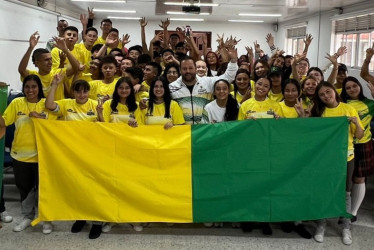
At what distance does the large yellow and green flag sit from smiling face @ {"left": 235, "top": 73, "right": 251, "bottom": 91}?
2.30 feet

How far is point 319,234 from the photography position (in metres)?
3.30

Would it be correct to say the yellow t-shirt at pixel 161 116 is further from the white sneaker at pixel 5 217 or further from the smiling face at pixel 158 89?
the white sneaker at pixel 5 217

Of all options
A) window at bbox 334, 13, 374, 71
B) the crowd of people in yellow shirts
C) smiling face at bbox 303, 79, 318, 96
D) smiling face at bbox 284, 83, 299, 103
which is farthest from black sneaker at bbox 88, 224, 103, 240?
window at bbox 334, 13, 374, 71

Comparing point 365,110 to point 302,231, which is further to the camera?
point 365,110

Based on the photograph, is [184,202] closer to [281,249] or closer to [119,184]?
[119,184]

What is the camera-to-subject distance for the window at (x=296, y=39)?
551 inches

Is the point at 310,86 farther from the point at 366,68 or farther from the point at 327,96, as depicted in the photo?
the point at 366,68

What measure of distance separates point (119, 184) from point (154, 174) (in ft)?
1.02

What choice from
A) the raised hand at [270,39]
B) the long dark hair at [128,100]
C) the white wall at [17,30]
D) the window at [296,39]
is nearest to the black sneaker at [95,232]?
the long dark hair at [128,100]

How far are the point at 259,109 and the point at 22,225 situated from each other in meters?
2.37

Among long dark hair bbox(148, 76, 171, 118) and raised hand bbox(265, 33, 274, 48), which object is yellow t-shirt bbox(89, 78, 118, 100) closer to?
long dark hair bbox(148, 76, 171, 118)

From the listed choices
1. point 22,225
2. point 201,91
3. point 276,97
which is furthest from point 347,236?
point 22,225

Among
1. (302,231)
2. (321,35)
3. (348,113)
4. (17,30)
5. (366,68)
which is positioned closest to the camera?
(348,113)

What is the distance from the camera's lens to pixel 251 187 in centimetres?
327
